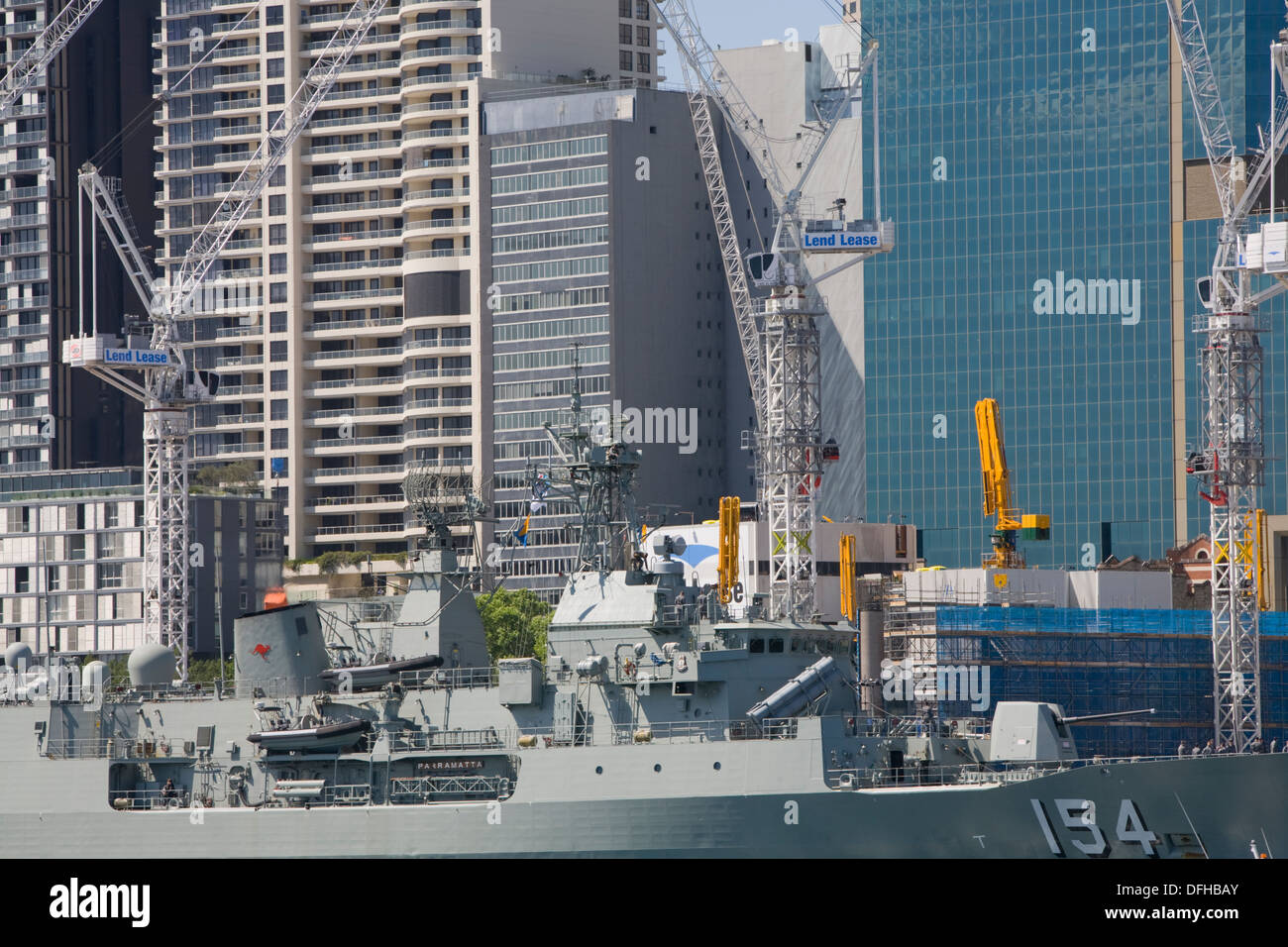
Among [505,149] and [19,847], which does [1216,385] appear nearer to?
[19,847]

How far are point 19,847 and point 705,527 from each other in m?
58.4

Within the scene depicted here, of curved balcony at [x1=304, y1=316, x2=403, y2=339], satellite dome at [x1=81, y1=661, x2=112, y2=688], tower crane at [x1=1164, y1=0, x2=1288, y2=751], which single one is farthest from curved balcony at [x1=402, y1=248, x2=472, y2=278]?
satellite dome at [x1=81, y1=661, x2=112, y2=688]

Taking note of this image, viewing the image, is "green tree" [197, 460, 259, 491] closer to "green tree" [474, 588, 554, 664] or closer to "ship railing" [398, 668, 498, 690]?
"green tree" [474, 588, 554, 664]

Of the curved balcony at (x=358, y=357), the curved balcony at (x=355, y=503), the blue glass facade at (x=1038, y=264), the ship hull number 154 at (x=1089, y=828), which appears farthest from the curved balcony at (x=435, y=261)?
the ship hull number 154 at (x=1089, y=828)

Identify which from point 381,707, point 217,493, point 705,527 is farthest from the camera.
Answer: point 217,493

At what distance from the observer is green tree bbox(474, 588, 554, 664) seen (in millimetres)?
87938

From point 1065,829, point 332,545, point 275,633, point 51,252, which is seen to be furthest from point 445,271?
point 1065,829

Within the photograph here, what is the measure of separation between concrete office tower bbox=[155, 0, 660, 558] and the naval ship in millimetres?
71707

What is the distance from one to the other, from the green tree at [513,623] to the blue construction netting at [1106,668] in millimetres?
17047

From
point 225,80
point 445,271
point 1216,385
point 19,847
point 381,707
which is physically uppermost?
point 225,80

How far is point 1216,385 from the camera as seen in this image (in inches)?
2616

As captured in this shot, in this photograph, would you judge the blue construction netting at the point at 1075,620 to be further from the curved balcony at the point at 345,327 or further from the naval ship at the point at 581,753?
the curved balcony at the point at 345,327

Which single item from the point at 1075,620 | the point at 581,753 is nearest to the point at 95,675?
the point at 581,753

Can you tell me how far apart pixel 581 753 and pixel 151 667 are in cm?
1286
